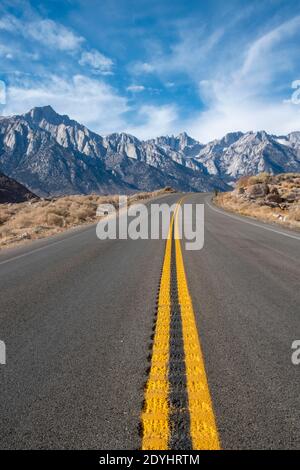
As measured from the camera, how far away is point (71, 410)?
2.33 metres

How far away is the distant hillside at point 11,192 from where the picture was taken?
102 meters

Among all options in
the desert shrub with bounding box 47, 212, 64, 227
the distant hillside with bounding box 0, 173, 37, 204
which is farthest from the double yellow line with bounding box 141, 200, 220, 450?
the distant hillside with bounding box 0, 173, 37, 204

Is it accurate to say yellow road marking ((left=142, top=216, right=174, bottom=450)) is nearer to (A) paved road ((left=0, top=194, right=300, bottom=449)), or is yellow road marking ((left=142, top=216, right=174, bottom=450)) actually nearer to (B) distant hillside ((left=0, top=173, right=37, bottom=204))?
(A) paved road ((left=0, top=194, right=300, bottom=449))

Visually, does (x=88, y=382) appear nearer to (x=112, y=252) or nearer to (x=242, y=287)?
(x=242, y=287)

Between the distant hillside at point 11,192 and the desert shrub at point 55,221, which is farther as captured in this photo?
the distant hillside at point 11,192

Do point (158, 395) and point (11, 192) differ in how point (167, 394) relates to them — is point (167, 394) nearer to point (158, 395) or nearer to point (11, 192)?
point (158, 395)

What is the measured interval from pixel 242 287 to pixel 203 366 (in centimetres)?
276

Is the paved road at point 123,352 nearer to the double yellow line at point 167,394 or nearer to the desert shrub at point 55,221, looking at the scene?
the double yellow line at point 167,394

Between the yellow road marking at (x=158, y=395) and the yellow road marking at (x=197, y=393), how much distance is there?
16 cm

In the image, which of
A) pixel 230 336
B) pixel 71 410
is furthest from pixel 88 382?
pixel 230 336

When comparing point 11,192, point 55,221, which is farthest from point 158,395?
point 11,192

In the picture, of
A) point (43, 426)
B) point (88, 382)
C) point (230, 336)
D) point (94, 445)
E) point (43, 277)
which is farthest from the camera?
point (43, 277)

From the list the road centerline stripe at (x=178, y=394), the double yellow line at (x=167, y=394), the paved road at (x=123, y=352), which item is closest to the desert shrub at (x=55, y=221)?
the paved road at (x=123, y=352)
